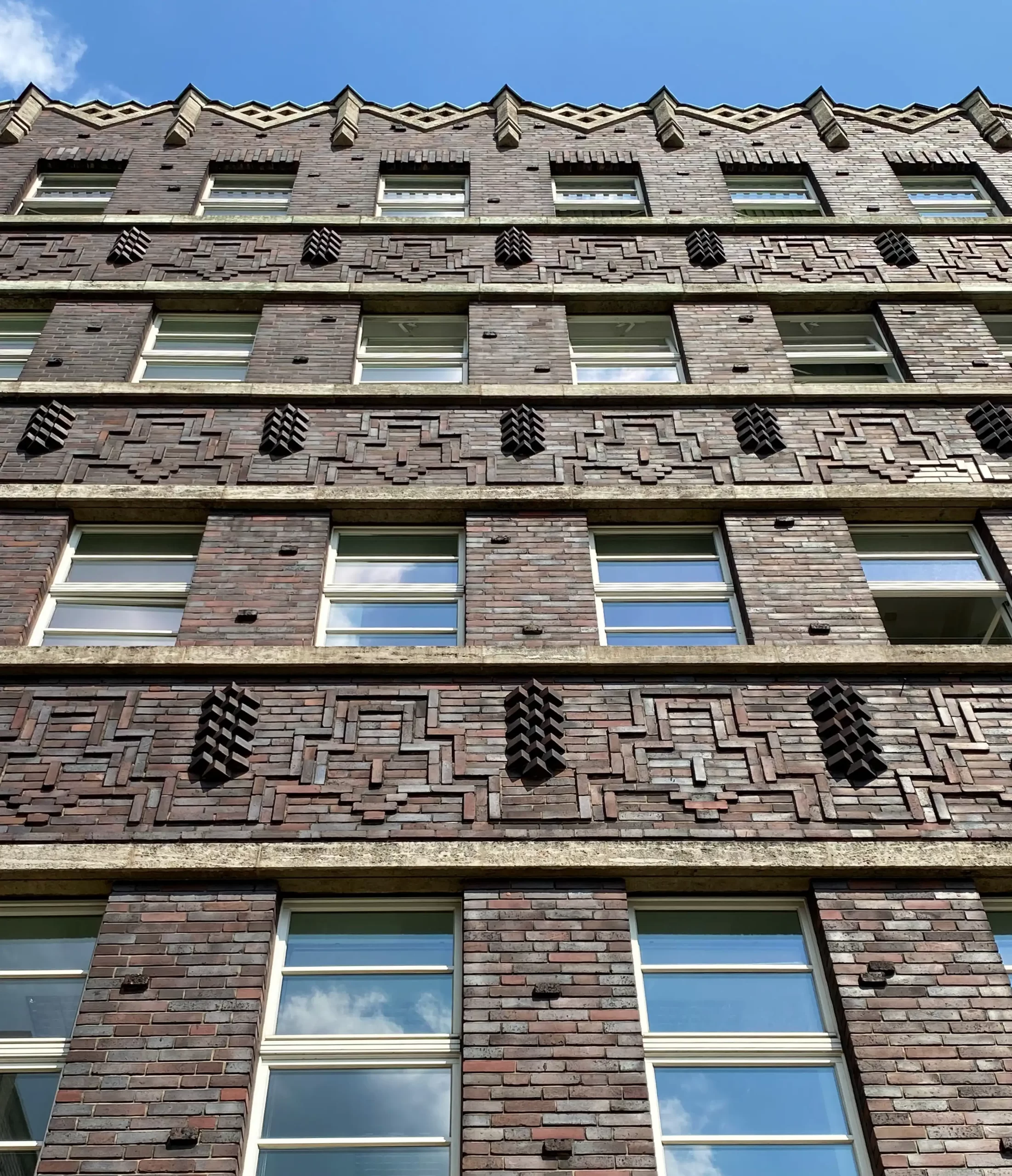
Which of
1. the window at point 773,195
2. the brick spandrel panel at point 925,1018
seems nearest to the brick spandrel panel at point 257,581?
the brick spandrel panel at point 925,1018

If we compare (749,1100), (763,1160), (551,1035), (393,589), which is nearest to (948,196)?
(393,589)

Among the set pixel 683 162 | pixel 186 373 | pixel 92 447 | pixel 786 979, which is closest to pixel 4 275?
pixel 186 373

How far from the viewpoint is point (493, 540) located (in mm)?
11844

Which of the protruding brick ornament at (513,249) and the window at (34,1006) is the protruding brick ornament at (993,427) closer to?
the protruding brick ornament at (513,249)

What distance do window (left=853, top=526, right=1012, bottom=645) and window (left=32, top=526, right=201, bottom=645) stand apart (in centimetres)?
698

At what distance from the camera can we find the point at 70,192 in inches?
746

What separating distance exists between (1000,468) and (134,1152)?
1056 centimetres

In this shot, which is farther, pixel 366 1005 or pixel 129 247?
pixel 129 247

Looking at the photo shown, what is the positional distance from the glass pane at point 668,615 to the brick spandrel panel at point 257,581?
9.50 ft

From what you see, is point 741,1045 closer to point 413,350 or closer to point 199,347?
point 413,350

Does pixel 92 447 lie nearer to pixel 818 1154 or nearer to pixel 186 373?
pixel 186 373

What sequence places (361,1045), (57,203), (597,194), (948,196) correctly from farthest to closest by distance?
(948,196) → (597,194) → (57,203) → (361,1045)

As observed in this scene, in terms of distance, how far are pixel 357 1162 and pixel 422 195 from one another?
15.2 meters

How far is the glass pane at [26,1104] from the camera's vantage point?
761 cm
